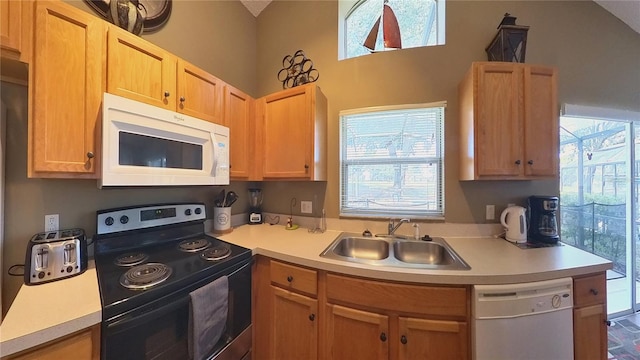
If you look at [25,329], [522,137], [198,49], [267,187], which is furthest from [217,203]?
[522,137]

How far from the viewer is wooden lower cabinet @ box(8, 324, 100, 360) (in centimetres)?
68

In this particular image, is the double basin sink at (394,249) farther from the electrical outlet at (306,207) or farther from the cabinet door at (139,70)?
the cabinet door at (139,70)

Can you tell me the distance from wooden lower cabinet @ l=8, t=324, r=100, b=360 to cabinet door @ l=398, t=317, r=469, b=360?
1307 millimetres

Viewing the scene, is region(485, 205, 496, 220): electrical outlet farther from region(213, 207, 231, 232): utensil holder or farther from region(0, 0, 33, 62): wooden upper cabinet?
region(0, 0, 33, 62): wooden upper cabinet

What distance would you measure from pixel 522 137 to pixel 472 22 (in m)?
1.08

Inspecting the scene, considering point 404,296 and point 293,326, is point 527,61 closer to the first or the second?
point 404,296

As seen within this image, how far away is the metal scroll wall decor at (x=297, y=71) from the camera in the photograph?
2.08m

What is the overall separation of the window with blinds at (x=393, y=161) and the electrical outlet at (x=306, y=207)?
31cm

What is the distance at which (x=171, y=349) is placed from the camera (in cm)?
98

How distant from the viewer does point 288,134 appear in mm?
1865

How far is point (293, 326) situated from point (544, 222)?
6.37 feet

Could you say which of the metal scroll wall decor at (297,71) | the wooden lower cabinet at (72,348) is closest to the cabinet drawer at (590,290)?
the wooden lower cabinet at (72,348)

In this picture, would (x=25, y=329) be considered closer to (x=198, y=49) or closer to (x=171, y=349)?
(x=171, y=349)

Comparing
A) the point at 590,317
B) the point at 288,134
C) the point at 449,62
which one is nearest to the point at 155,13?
the point at 288,134
